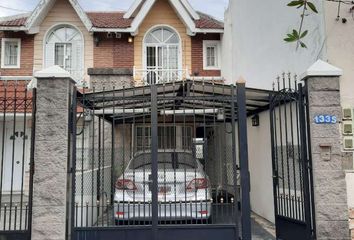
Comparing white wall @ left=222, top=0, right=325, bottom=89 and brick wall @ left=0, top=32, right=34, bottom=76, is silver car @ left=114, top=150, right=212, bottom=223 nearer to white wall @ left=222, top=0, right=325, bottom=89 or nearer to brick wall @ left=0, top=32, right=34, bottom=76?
white wall @ left=222, top=0, right=325, bottom=89

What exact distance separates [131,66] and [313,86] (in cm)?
1028

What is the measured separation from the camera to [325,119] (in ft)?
18.7

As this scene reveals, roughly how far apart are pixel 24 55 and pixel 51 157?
35.3ft

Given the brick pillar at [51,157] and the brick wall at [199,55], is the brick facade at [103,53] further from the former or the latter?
the brick pillar at [51,157]

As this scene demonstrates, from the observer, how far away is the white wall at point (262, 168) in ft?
28.1

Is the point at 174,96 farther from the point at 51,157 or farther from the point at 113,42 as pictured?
the point at 113,42

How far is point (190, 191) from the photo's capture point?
21.2 feet

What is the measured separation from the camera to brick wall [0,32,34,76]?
48.4ft

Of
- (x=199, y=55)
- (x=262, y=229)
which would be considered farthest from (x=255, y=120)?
(x=199, y=55)

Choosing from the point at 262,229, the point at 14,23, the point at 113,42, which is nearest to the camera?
the point at 262,229

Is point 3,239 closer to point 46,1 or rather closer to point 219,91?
point 219,91

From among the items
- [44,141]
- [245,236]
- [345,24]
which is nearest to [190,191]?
[245,236]

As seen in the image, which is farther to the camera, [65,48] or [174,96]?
[65,48]

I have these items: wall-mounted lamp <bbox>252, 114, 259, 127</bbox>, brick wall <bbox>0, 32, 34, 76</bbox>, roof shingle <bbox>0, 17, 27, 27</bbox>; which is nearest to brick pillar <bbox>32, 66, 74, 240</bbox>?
wall-mounted lamp <bbox>252, 114, 259, 127</bbox>
